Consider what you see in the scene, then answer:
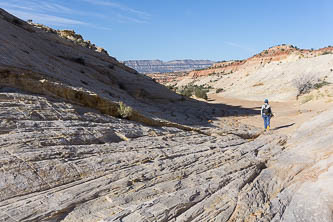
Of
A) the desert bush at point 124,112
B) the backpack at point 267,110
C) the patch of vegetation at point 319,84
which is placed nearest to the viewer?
the desert bush at point 124,112

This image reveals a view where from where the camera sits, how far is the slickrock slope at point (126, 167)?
410 cm

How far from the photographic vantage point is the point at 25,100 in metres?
6.50

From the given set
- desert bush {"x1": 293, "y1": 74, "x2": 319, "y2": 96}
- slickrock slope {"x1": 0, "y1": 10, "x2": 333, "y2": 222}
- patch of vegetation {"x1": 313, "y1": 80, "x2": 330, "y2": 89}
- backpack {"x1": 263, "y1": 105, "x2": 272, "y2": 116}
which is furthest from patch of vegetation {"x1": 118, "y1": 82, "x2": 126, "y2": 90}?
patch of vegetation {"x1": 313, "y1": 80, "x2": 330, "y2": 89}

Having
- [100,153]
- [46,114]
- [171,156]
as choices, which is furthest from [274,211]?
[46,114]

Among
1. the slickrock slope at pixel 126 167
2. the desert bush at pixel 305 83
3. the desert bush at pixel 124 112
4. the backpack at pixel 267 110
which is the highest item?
the desert bush at pixel 305 83

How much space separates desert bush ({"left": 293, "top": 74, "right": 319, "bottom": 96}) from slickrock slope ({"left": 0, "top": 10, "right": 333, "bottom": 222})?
23064 millimetres

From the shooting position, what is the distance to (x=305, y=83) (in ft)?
97.4

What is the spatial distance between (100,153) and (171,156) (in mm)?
1661

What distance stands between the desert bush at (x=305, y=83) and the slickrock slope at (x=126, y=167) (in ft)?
75.7

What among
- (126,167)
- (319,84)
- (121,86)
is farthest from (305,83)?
(126,167)

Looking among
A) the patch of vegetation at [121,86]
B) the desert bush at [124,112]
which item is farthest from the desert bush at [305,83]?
the desert bush at [124,112]

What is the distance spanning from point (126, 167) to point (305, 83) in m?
29.3

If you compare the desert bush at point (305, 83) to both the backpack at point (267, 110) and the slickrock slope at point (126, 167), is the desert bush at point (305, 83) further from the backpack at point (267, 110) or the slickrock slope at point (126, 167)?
the slickrock slope at point (126, 167)

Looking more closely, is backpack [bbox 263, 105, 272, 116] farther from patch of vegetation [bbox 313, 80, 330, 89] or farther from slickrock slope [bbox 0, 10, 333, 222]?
patch of vegetation [bbox 313, 80, 330, 89]
